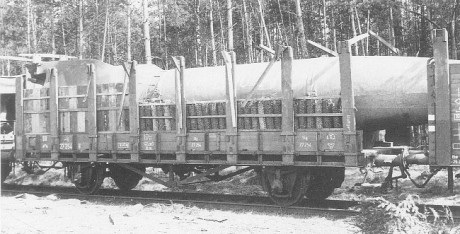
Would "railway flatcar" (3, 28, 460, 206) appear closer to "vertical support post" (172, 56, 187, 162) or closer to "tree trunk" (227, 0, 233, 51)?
"vertical support post" (172, 56, 187, 162)

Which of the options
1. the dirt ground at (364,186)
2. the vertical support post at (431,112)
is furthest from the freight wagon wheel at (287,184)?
the vertical support post at (431,112)

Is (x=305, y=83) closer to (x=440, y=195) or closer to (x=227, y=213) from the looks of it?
(x=227, y=213)

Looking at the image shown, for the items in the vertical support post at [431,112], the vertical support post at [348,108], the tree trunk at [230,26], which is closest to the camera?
the vertical support post at [431,112]

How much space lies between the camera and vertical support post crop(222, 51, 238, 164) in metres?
10.6

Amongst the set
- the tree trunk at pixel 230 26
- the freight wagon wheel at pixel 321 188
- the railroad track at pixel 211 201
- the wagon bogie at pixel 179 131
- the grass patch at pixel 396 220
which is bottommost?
the railroad track at pixel 211 201

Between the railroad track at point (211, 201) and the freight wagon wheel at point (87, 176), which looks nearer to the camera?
the railroad track at point (211, 201)

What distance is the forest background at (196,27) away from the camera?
99.3ft

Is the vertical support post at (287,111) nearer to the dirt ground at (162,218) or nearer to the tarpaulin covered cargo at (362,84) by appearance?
the tarpaulin covered cargo at (362,84)

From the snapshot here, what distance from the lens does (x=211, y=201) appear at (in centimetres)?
1147

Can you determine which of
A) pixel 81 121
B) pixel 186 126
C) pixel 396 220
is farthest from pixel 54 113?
pixel 396 220

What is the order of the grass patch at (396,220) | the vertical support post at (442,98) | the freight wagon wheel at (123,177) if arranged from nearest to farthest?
1. the grass patch at (396,220)
2. the vertical support post at (442,98)
3. the freight wagon wheel at (123,177)

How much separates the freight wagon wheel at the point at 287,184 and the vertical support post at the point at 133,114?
322cm

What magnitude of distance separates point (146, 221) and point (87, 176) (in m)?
5.06

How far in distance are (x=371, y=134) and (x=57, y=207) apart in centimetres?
676
